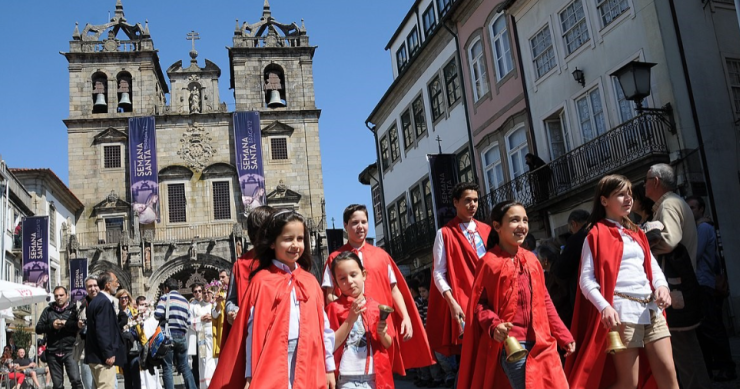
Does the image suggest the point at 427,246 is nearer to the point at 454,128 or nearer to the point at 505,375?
the point at 454,128

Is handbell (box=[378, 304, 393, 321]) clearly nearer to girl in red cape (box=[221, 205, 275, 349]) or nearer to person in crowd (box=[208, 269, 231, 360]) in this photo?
girl in red cape (box=[221, 205, 275, 349])

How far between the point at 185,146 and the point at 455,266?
39.6m

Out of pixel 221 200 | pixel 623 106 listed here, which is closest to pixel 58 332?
pixel 623 106

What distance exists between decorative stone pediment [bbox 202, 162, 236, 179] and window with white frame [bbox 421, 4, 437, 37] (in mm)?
19929

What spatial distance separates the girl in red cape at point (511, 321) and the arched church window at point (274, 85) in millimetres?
41118

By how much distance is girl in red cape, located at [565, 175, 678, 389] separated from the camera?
15.4 ft

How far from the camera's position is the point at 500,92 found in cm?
2069

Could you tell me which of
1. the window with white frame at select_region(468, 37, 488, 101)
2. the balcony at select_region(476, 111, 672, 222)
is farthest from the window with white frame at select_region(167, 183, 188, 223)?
the balcony at select_region(476, 111, 672, 222)

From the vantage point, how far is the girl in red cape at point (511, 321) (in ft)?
14.9

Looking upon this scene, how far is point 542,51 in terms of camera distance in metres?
18.7

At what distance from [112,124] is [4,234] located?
1369 cm

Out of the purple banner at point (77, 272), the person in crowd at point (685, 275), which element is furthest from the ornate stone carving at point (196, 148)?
the person in crowd at point (685, 275)

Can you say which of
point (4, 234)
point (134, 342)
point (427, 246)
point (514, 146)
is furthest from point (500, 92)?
point (4, 234)

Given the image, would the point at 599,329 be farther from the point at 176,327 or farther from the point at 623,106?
the point at 623,106
